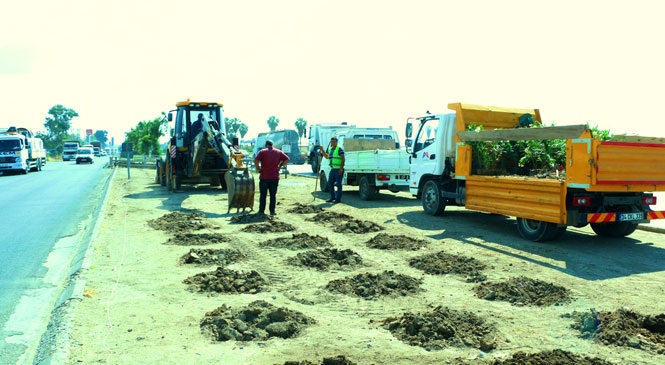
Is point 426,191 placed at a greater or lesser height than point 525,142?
lesser

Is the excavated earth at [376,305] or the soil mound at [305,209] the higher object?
the soil mound at [305,209]

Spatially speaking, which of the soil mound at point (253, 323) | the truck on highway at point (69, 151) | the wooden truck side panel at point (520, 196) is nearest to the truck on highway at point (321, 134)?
the wooden truck side panel at point (520, 196)

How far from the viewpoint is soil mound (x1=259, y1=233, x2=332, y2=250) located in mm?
9734

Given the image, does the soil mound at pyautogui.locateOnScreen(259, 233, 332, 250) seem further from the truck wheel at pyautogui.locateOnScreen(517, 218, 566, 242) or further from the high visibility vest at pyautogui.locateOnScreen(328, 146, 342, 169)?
the high visibility vest at pyautogui.locateOnScreen(328, 146, 342, 169)

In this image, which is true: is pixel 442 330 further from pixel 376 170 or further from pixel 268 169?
pixel 376 170

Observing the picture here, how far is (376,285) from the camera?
6.92m

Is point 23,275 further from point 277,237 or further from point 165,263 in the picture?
point 277,237

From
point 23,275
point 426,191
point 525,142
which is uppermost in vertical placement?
point 525,142

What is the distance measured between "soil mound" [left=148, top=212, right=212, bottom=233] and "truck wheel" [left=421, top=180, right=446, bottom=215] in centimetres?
523

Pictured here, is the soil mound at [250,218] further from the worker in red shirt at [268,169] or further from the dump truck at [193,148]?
the dump truck at [193,148]

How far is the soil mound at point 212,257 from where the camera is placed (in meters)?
8.41

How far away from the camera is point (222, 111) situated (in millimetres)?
20391

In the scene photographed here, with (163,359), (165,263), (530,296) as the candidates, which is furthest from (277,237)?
(163,359)

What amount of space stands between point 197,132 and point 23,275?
12.5m
